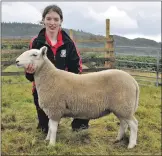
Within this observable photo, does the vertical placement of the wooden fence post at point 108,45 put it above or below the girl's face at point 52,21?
below

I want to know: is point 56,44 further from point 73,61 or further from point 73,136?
point 73,136

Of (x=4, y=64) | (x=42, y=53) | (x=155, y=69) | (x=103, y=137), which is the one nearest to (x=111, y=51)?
(x=155, y=69)

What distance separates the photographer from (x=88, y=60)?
9.84 meters

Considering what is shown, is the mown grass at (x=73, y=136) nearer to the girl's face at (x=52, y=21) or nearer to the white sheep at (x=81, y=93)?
the white sheep at (x=81, y=93)

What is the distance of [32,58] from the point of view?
13.1 ft

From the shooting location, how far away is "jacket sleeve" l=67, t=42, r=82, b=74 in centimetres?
462

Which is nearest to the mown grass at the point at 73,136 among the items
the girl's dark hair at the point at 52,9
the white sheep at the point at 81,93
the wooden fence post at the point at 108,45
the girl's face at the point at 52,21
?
the white sheep at the point at 81,93

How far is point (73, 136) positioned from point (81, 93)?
752 millimetres

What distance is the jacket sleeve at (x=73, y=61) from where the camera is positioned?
4.62 meters

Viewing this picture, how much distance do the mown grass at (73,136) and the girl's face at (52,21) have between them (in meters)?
1.53

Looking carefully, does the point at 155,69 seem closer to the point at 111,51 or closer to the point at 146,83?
the point at 146,83

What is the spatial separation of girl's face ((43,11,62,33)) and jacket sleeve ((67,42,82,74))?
0.39 metres

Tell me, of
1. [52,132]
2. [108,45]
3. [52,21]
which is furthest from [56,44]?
[108,45]

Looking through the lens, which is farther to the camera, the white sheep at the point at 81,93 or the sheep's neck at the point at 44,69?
the sheep's neck at the point at 44,69
